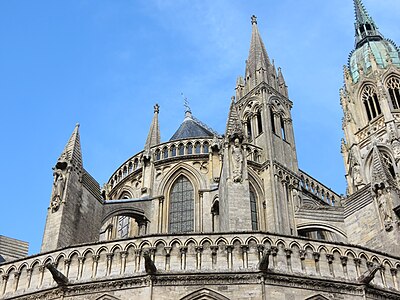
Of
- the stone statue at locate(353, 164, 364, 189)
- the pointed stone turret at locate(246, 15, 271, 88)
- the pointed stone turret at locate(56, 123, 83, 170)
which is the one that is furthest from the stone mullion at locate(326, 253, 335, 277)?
the stone statue at locate(353, 164, 364, 189)

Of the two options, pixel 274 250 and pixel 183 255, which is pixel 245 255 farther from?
pixel 183 255

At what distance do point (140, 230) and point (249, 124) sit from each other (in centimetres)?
936

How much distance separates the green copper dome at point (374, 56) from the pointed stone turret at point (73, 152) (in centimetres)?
2955

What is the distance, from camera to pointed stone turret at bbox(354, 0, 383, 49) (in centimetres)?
4900

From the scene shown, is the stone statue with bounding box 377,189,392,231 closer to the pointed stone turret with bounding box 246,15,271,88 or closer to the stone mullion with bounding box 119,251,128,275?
the stone mullion with bounding box 119,251,128,275

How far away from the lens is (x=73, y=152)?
20.5 meters

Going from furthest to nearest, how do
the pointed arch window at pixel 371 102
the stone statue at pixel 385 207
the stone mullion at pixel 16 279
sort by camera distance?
the pointed arch window at pixel 371 102 → the stone statue at pixel 385 207 → the stone mullion at pixel 16 279

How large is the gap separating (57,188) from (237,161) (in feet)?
21.3

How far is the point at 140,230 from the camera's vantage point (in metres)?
24.8

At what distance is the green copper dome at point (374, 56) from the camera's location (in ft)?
144

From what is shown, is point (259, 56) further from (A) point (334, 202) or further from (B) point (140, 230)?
(B) point (140, 230)

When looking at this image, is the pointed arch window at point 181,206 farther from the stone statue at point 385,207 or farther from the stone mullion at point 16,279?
the stone mullion at point 16,279

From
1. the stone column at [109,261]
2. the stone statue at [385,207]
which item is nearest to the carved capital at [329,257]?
the stone statue at [385,207]

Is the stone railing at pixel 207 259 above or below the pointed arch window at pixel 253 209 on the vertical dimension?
below
